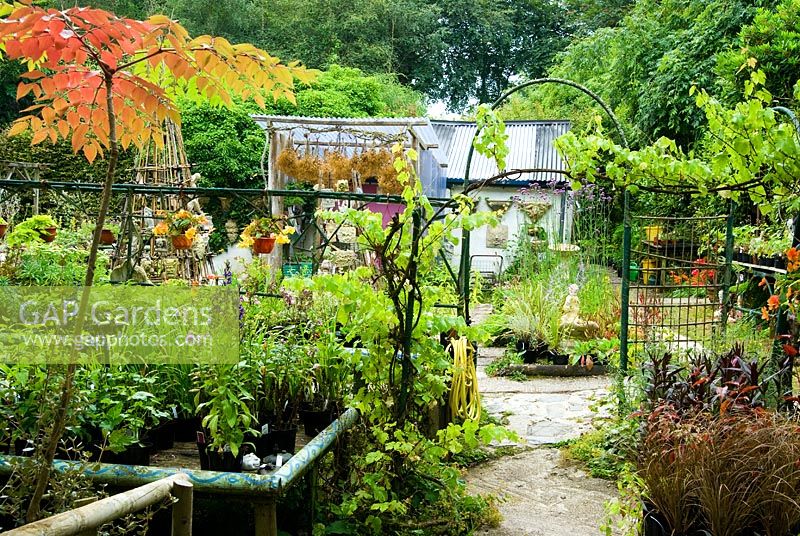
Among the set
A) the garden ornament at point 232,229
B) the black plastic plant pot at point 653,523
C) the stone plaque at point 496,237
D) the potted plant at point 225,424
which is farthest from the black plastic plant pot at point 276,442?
the stone plaque at point 496,237

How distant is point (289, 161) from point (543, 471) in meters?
6.49

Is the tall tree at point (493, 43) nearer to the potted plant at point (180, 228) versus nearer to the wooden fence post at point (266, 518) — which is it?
the potted plant at point (180, 228)

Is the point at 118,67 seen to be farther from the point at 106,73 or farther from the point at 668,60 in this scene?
the point at 668,60

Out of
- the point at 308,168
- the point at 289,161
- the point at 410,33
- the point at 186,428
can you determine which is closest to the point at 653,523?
the point at 186,428

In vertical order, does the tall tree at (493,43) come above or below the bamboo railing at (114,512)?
above

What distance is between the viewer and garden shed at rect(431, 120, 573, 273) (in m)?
14.3

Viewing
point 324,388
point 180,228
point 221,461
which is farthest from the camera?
point 180,228

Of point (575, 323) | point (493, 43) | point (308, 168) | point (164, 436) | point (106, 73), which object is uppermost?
point (493, 43)

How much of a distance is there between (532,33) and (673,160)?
23691 millimetres

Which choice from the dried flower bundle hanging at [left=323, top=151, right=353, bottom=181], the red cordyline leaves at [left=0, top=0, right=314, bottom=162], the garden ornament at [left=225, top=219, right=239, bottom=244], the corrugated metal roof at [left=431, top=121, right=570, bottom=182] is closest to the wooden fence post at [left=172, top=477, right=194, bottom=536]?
the red cordyline leaves at [left=0, top=0, right=314, bottom=162]

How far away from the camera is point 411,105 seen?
61.1 ft

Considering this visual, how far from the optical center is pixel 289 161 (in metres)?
9.78

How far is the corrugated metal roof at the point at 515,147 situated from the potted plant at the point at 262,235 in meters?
9.82

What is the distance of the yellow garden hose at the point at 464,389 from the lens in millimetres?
4516
